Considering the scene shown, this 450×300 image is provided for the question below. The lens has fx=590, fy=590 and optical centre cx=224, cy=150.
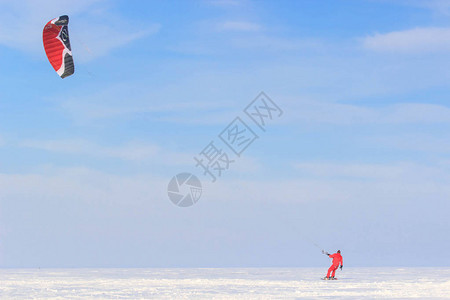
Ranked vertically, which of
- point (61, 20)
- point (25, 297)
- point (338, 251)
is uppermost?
point (61, 20)

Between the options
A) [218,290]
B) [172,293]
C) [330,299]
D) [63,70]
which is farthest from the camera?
[63,70]

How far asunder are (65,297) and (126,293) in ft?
5.53

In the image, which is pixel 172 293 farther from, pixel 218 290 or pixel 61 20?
pixel 61 20

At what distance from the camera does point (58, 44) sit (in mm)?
20141

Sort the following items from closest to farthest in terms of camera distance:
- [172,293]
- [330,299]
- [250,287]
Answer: [330,299]
[172,293]
[250,287]

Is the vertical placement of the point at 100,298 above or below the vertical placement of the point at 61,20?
below

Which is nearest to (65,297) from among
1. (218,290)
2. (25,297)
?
(25,297)

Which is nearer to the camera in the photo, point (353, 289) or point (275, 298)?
point (275, 298)

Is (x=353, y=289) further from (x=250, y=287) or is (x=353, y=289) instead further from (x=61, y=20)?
(x=61, y=20)

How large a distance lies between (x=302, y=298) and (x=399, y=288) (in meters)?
4.43

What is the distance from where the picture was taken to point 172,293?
15305 millimetres

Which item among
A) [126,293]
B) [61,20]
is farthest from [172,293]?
[61,20]

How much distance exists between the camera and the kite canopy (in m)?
20.0

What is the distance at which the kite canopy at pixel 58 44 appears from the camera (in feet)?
65.7
